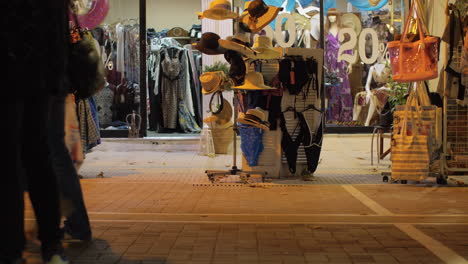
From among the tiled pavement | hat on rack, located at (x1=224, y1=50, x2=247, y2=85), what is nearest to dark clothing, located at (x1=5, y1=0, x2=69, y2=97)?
the tiled pavement

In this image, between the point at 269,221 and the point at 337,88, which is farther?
the point at 337,88

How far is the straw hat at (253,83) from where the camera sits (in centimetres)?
524

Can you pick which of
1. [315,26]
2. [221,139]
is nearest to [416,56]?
Answer: [221,139]

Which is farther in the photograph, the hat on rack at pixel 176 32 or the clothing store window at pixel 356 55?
the hat on rack at pixel 176 32

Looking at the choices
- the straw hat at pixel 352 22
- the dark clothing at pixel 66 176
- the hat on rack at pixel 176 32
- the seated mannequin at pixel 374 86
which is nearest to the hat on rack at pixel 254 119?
the dark clothing at pixel 66 176

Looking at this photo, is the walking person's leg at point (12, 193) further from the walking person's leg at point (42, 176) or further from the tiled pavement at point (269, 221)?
the tiled pavement at point (269, 221)

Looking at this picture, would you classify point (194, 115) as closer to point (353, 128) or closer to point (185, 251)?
point (353, 128)

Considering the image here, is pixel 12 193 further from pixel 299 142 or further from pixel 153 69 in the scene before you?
pixel 153 69

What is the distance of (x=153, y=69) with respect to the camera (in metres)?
10.6

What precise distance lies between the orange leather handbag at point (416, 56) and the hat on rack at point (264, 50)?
43.8 inches

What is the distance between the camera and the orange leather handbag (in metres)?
4.96

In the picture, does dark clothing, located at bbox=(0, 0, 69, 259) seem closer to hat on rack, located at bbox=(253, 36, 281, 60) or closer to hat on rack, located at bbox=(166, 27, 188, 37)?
hat on rack, located at bbox=(253, 36, 281, 60)

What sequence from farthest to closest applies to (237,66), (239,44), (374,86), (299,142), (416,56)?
(374,86) → (299,142) → (237,66) → (239,44) → (416,56)

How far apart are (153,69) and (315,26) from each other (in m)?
3.13
